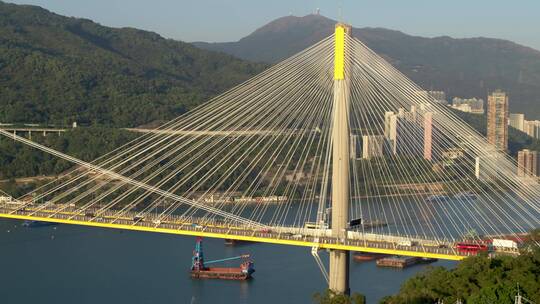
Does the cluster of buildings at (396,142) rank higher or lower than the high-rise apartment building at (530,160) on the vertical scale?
higher

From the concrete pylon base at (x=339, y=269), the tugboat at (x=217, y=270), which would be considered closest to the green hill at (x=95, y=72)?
the tugboat at (x=217, y=270)

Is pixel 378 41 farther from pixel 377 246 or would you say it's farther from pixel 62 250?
pixel 377 246

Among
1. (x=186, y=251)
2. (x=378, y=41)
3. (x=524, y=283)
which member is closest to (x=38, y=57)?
(x=186, y=251)

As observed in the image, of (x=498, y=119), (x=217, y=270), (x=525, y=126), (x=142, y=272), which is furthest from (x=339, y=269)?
(x=525, y=126)

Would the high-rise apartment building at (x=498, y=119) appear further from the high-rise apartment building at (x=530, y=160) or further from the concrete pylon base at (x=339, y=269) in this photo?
the concrete pylon base at (x=339, y=269)

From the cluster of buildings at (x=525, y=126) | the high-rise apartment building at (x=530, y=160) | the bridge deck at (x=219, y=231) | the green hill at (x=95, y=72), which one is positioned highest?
the green hill at (x=95, y=72)

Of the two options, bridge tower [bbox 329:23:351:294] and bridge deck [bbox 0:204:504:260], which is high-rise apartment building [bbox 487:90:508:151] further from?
bridge tower [bbox 329:23:351:294]
